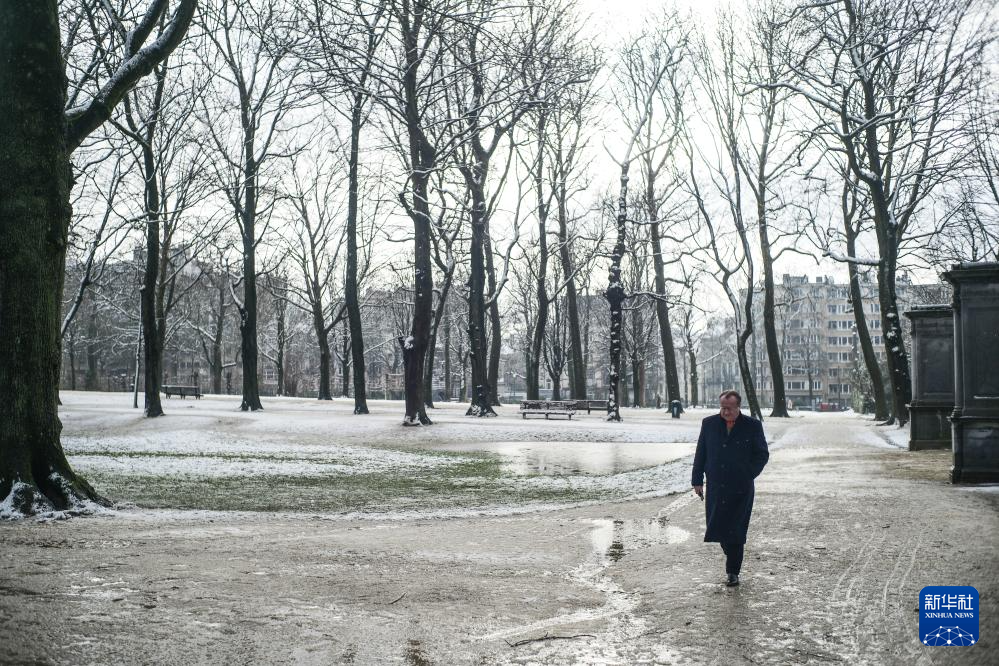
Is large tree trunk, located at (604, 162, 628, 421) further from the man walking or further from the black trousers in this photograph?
the black trousers

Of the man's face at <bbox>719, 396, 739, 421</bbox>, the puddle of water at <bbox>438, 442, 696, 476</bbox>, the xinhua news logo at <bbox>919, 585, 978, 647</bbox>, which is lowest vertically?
the puddle of water at <bbox>438, 442, 696, 476</bbox>

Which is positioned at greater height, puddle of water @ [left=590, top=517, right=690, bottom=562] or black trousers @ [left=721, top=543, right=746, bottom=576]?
black trousers @ [left=721, top=543, right=746, bottom=576]

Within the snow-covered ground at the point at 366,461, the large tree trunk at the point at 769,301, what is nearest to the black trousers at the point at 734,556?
the snow-covered ground at the point at 366,461

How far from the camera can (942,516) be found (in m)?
9.32

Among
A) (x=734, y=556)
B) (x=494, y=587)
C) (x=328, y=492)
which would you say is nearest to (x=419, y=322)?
(x=328, y=492)

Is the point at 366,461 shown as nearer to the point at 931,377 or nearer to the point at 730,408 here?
the point at 730,408

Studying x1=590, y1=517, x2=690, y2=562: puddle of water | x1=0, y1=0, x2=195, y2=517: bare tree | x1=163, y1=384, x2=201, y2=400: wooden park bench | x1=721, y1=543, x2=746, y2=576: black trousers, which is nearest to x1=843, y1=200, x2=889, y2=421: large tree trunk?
x1=590, y1=517, x2=690, y2=562: puddle of water

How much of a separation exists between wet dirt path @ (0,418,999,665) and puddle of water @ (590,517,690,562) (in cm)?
4

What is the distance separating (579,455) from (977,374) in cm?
877

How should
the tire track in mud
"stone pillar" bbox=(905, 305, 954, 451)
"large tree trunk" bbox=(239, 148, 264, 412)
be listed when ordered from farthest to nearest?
"large tree trunk" bbox=(239, 148, 264, 412), "stone pillar" bbox=(905, 305, 954, 451), the tire track in mud

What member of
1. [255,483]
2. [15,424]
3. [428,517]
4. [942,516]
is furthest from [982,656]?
[255,483]

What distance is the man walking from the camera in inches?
268

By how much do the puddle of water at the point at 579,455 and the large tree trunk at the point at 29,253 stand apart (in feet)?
26.7

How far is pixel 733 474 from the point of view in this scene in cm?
692
